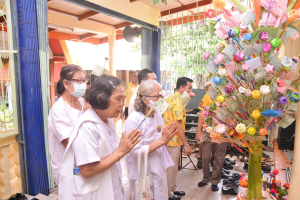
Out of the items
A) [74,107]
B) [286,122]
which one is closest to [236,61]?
[286,122]

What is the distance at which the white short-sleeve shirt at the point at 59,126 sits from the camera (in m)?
1.88

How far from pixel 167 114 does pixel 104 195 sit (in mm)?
1699

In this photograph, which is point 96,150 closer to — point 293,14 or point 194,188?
point 293,14

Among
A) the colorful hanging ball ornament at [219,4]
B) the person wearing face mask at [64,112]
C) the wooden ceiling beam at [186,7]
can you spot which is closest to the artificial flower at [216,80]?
the colorful hanging ball ornament at [219,4]

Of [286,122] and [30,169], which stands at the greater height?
[286,122]

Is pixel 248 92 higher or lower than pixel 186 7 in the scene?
lower

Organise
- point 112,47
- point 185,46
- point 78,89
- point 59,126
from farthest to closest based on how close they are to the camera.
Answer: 1. point 112,47
2. point 185,46
3. point 78,89
4. point 59,126

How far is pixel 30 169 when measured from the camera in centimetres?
265

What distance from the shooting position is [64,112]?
6.40 feet

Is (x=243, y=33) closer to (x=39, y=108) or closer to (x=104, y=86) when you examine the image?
(x=104, y=86)

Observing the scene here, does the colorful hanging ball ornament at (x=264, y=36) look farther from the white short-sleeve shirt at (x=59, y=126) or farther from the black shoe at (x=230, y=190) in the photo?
the black shoe at (x=230, y=190)

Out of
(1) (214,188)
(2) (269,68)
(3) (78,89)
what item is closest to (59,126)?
(3) (78,89)

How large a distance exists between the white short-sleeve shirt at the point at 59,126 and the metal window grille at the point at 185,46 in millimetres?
3892

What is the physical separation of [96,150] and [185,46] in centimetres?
478
